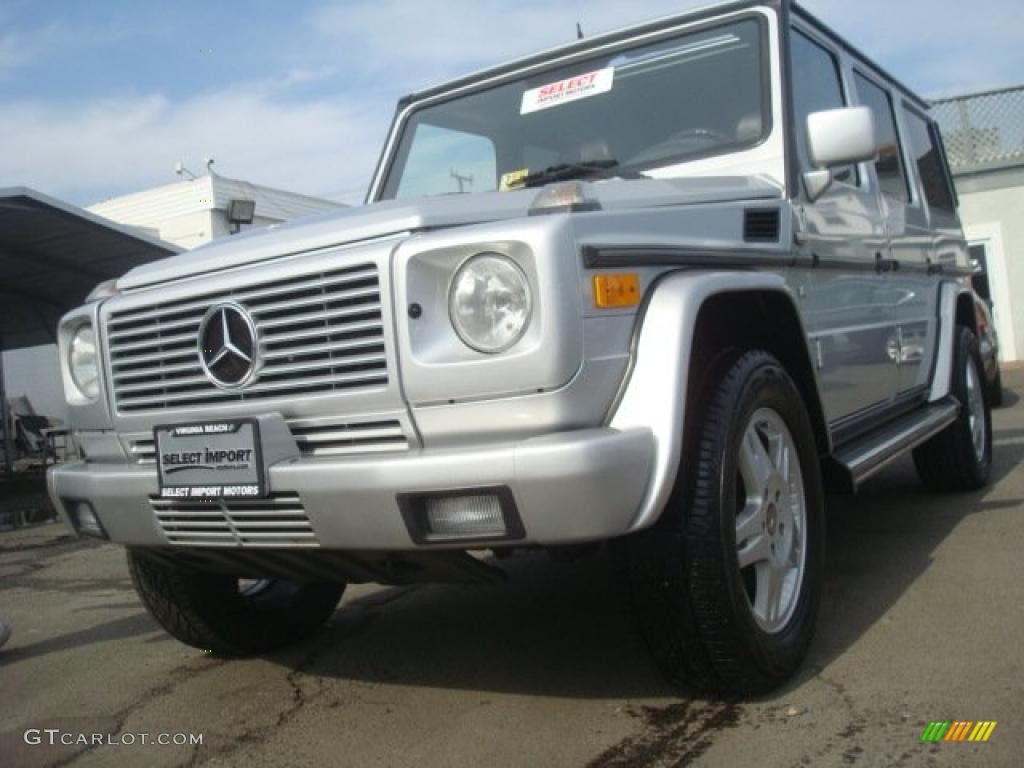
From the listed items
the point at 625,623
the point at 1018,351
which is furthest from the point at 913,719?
the point at 1018,351

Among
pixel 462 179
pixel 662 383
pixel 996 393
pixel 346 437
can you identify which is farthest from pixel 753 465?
pixel 996 393

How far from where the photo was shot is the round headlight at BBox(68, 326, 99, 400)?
326 centimetres

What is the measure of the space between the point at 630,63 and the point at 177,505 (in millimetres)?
2423

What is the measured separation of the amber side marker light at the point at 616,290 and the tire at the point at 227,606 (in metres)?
1.63

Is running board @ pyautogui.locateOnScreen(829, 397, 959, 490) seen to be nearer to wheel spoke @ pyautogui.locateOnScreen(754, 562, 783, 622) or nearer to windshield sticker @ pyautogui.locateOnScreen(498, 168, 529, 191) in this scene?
wheel spoke @ pyautogui.locateOnScreen(754, 562, 783, 622)

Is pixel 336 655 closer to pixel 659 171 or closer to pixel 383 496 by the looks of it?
pixel 383 496

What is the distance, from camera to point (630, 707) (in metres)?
2.84

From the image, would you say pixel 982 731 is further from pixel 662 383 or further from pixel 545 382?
pixel 545 382

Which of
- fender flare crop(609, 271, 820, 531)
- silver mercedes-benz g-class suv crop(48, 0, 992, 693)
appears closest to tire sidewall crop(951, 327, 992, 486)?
→ silver mercedes-benz g-class suv crop(48, 0, 992, 693)

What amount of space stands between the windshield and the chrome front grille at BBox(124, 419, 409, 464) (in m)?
1.39

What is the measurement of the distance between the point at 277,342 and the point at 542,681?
51.4 inches

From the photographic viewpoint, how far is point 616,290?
2.53m

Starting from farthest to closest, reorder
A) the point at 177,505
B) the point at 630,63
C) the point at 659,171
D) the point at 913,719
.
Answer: the point at 630,63 < the point at 659,171 < the point at 177,505 < the point at 913,719

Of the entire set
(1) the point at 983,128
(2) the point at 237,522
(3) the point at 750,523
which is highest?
(1) the point at 983,128
